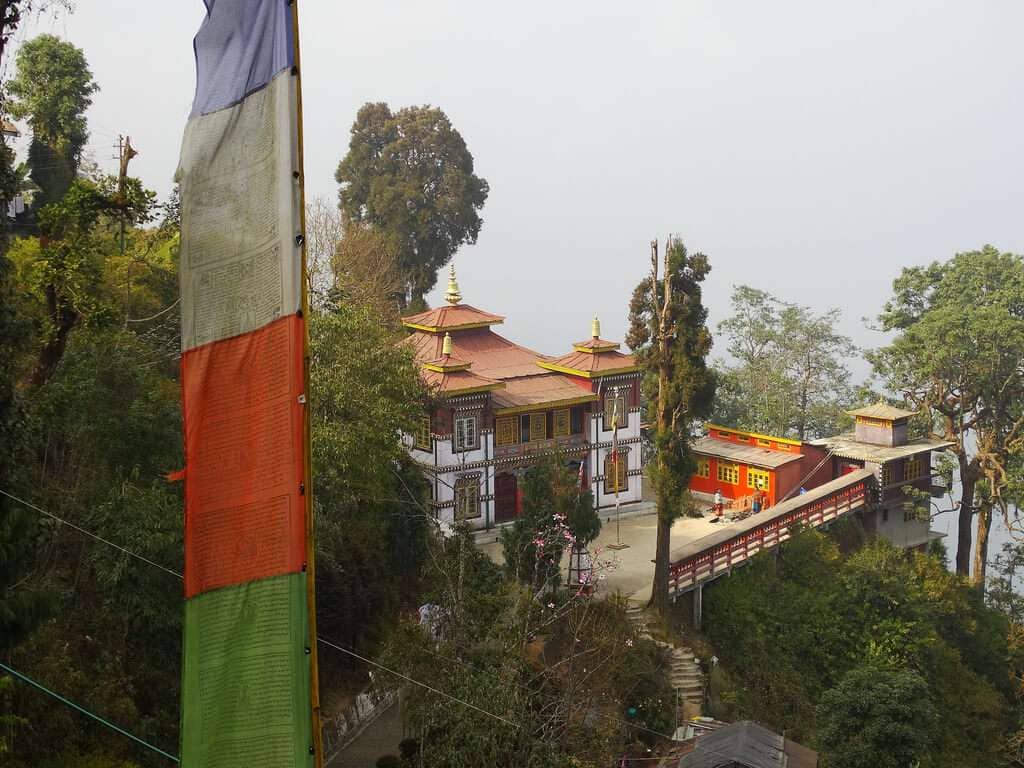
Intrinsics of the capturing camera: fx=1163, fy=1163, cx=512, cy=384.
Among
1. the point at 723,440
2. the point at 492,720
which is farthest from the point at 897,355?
the point at 492,720

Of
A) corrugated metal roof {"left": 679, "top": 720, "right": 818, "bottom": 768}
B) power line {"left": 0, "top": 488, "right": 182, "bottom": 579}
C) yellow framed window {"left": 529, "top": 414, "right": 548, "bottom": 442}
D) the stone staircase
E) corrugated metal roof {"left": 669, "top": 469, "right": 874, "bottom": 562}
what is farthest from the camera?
yellow framed window {"left": 529, "top": 414, "right": 548, "bottom": 442}

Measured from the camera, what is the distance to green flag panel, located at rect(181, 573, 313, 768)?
5359mm

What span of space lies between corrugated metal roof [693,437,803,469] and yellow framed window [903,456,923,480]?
2.75 metres

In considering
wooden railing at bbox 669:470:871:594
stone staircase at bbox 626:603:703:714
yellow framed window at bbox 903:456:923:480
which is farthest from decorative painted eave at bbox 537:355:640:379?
yellow framed window at bbox 903:456:923:480

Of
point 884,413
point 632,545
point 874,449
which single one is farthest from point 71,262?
A: point 884,413

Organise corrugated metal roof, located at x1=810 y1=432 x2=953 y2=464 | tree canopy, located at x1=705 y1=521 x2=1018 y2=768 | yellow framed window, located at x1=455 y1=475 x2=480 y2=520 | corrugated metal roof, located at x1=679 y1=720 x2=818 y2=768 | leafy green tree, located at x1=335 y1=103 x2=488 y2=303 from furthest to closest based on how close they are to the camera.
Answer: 1. leafy green tree, located at x1=335 y1=103 x2=488 y2=303
2. corrugated metal roof, located at x1=810 y1=432 x2=953 y2=464
3. yellow framed window, located at x1=455 y1=475 x2=480 y2=520
4. tree canopy, located at x1=705 y1=521 x2=1018 y2=768
5. corrugated metal roof, located at x1=679 y1=720 x2=818 y2=768

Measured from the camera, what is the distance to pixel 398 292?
34938mm

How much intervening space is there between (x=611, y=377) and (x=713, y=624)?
22.3ft

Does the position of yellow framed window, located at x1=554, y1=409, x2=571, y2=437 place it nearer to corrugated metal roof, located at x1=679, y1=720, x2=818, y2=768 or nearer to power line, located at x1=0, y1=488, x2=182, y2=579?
corrugated metal roof, located at x1=679, y1=720, x2=818, y2=768

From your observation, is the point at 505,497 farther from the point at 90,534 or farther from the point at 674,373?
the point at 90,534

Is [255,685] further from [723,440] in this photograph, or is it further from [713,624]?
[723,440]

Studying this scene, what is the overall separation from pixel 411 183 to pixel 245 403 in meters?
30.2

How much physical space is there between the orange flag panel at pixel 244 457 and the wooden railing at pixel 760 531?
16.6 m

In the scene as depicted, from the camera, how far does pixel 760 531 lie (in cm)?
2389
